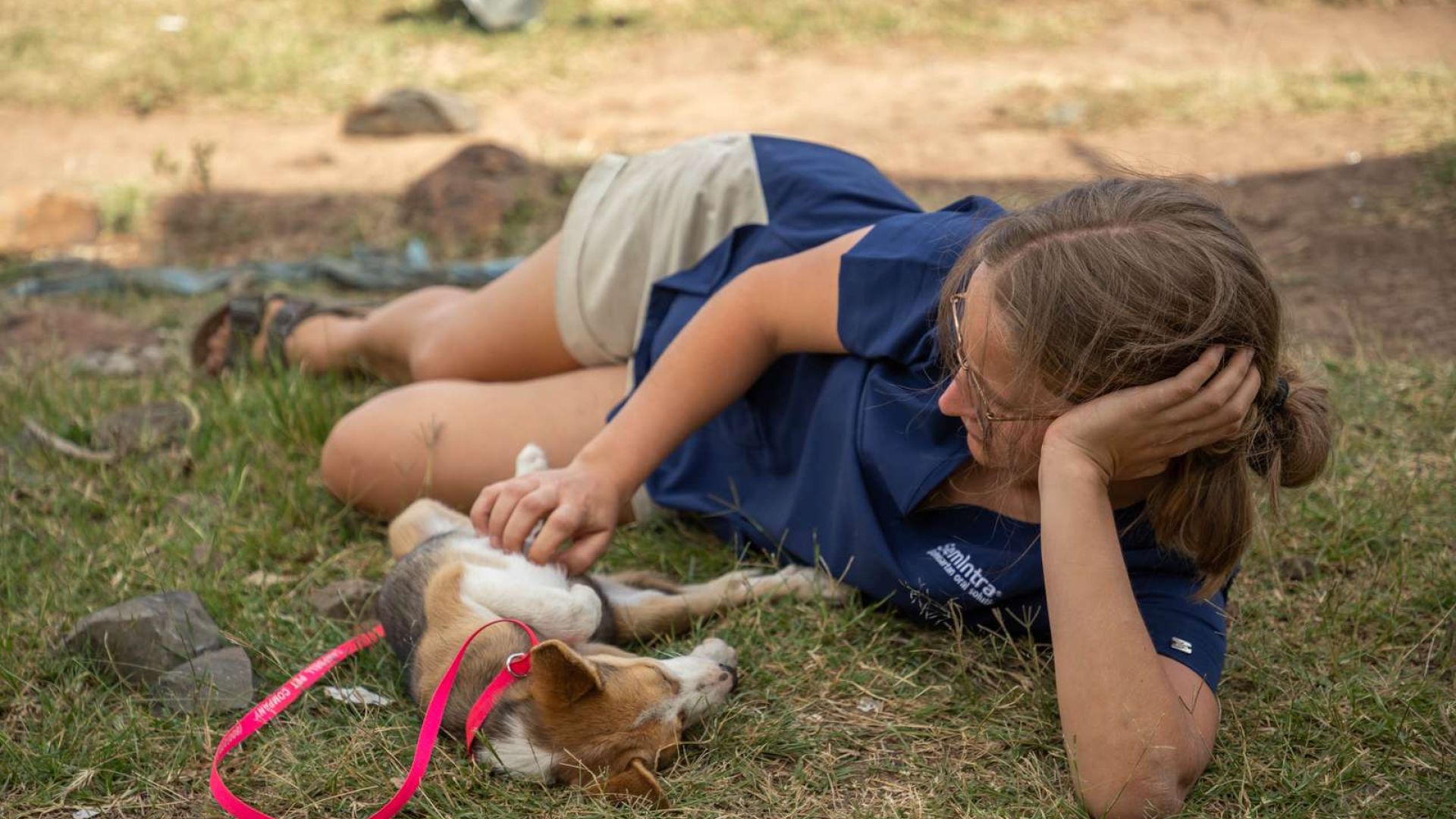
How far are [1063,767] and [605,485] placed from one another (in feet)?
3.43

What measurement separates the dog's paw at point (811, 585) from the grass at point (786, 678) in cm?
4

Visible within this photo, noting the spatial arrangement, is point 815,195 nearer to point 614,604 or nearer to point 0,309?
point 614,604

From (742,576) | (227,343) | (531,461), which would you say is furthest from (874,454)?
(227,343)

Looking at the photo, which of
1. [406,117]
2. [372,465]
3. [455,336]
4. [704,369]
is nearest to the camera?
[704,369]

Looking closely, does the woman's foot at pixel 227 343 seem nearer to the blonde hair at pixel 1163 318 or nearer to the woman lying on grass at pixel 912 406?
the woman lying on grass at pixel 912 406

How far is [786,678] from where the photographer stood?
259 centimetres

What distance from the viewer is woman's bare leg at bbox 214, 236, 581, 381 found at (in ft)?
11.4

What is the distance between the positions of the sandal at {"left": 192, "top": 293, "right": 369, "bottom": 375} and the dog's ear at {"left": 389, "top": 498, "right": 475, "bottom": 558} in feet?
4.00

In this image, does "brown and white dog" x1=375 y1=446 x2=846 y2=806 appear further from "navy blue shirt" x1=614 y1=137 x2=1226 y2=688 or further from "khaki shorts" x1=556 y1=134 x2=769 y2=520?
"khaki shorts" x1=556 y1=134 x2=769 y2=520

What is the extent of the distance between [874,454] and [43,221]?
5332 mm

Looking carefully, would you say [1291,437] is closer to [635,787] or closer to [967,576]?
[967,576]

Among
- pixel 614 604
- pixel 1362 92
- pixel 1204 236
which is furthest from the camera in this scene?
pixel 1362 92

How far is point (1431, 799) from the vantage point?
7.08 feet

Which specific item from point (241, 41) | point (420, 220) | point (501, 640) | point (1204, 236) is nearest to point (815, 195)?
point (1204, 236)
